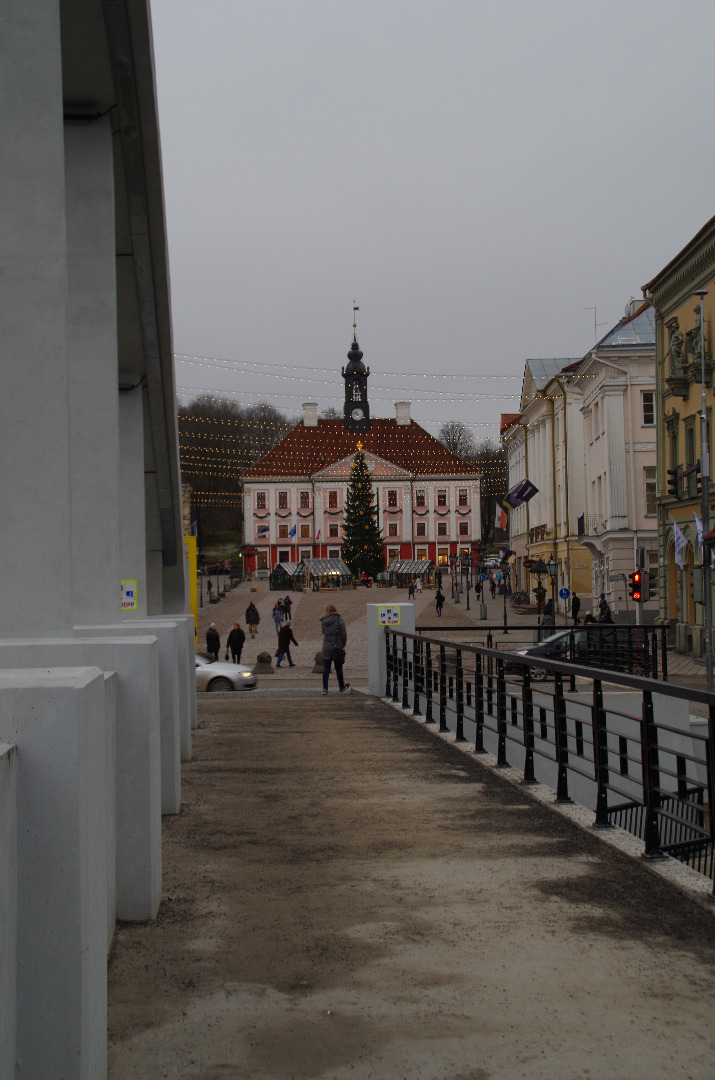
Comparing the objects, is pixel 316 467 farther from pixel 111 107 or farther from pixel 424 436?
pixel 111 107

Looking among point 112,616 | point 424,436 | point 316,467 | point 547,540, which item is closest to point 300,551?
point 316,467

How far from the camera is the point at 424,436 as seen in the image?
118188 millimetres

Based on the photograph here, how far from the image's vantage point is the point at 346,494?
112m

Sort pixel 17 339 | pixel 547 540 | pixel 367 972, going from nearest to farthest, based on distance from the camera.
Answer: pixel 367 972 < pixel 17 339 < pixel 547 540

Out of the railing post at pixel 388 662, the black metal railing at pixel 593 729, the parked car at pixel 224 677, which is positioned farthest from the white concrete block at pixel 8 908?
the parked car at pixel 224 677

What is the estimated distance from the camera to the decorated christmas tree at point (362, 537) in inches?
3755

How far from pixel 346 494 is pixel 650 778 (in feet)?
346

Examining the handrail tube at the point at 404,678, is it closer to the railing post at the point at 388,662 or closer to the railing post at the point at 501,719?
the railing post at the point at 388,662

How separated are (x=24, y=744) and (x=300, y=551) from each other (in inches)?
4306

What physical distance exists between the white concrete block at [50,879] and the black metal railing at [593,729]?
116 inches

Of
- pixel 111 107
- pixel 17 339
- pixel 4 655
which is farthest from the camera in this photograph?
pixel 111 107

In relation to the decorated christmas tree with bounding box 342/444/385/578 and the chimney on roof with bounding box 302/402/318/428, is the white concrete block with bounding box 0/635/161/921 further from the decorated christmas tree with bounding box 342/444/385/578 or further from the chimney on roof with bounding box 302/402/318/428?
the chimney on roof with bounding box 302/402/318/428

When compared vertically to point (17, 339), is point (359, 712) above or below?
below

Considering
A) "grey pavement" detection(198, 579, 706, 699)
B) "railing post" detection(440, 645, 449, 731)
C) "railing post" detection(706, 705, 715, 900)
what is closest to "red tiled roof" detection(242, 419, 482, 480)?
"grey pavement" detection(198, 579, 706, 699)
